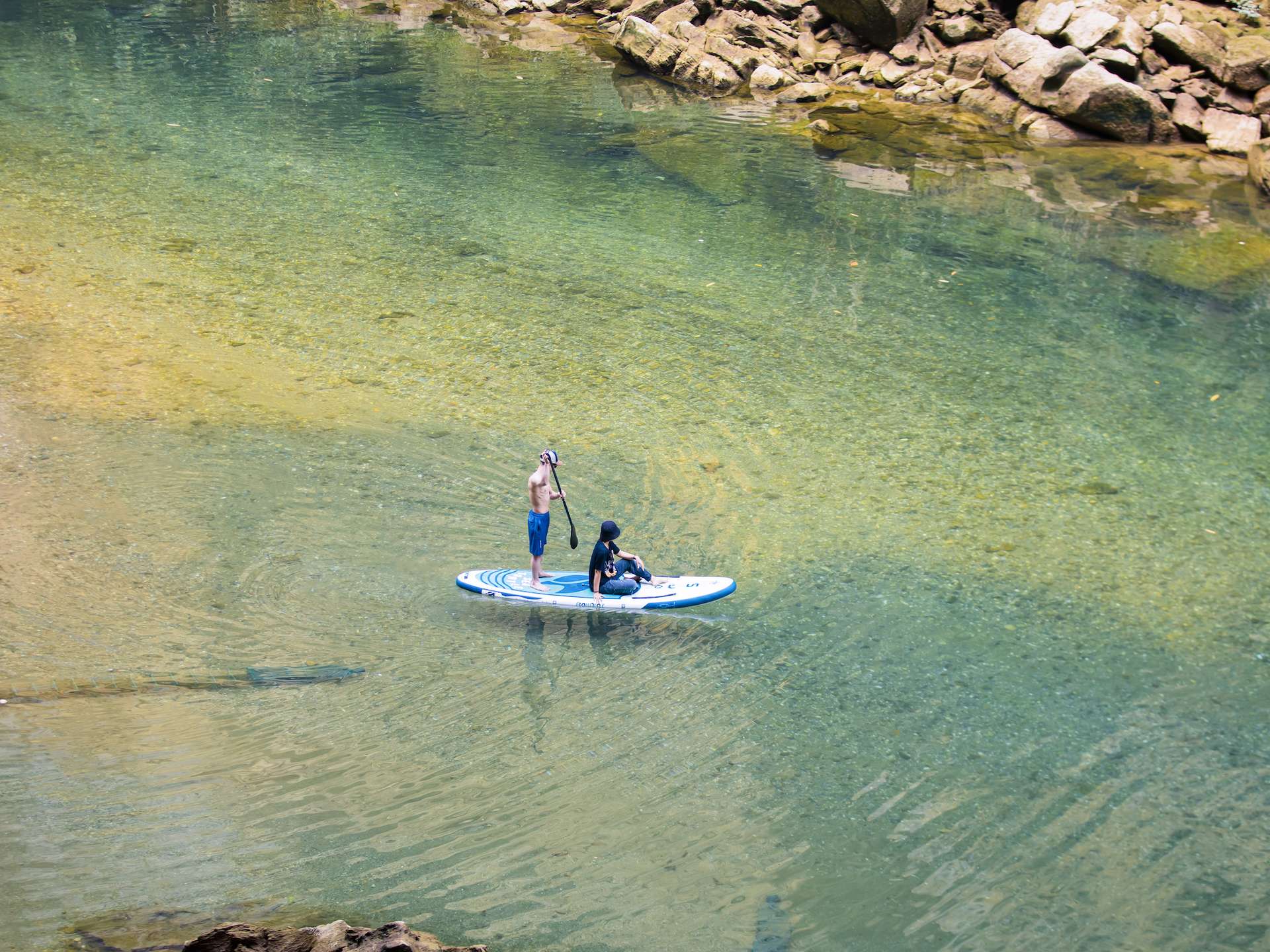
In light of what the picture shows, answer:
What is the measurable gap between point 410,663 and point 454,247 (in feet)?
26.8

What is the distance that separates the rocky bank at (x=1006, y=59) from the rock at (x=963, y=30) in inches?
1.0

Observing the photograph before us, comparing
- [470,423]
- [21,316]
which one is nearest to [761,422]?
[470,423]

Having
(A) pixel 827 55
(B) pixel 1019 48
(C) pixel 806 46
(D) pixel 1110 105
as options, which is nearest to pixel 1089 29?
(B) pixel 1019 48

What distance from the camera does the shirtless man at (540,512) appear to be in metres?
9.30

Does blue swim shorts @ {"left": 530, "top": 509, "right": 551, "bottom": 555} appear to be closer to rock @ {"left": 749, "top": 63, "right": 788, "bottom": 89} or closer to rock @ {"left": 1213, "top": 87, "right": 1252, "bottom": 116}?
rock @ {"left": 749, "top": 63, "right": 788, "bottom": 89}

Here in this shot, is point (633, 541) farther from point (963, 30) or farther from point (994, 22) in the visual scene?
point (994, 22)

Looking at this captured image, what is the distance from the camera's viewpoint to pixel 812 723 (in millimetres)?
8320

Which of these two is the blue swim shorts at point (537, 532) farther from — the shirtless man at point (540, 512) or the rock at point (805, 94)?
the rock at point (805, 94)

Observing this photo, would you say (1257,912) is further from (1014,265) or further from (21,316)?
(21,316)

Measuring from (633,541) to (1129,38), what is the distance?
16.7m

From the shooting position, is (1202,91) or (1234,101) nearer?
(1234,101)

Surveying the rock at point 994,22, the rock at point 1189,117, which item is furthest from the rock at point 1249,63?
the rock at point 994,22

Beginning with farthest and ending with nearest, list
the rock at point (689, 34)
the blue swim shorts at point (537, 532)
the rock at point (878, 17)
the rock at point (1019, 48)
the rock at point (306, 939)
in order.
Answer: the rock at point (689, 34), the rock at point (878, 17), the rock at point (1019, 48), the blue swim shorts at point (537, 532), the rock at point (306, 939)

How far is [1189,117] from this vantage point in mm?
20953
